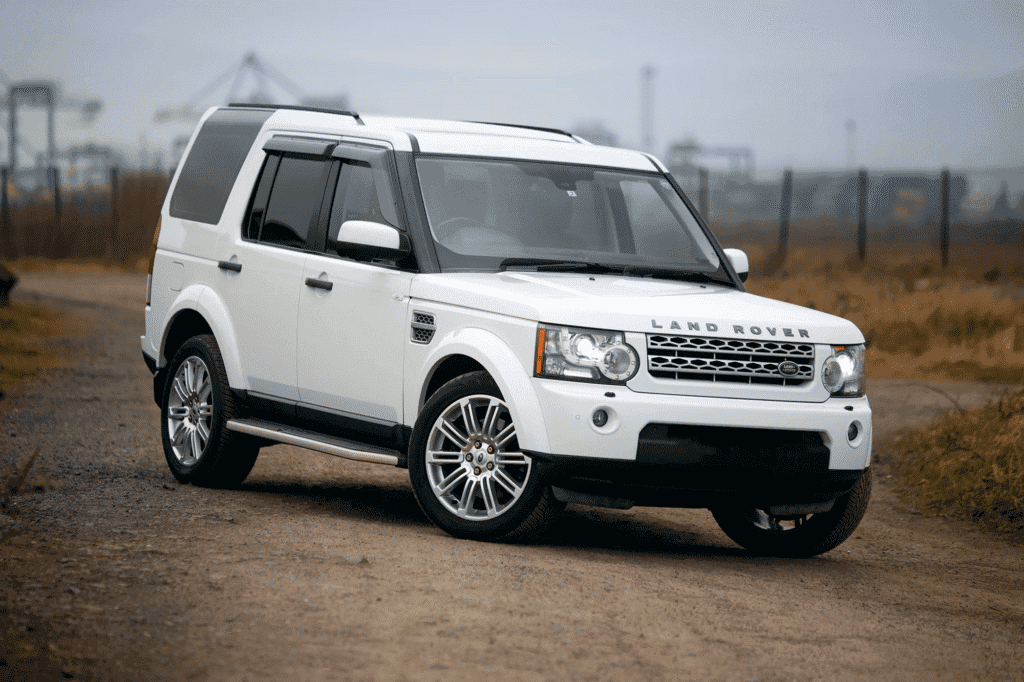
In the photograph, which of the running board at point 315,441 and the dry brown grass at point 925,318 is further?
the dry brown grass at point 925,318

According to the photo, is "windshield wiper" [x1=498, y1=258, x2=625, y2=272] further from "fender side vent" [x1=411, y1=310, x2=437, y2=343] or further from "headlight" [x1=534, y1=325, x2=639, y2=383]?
"headlight" [x1=534, y1=325, x2=639, y2=383]

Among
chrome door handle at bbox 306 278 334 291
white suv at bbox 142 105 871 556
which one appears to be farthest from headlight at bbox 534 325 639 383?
chrome door handle at bbox 306 278 334 291

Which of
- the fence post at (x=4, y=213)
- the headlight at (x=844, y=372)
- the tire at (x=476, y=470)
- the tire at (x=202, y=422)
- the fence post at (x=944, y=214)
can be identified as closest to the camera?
the tire at (x=476, y=470)

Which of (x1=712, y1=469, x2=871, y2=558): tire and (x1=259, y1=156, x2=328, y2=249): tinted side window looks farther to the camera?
(x1=259, y1=156, x2=328, y2=249): tinted side window

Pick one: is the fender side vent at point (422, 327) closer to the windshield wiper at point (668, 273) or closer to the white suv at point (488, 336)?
the white suv at point (488, 336)

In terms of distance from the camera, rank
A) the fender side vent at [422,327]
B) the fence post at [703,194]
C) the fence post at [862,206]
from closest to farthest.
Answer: the fender side vent at [422,327] → the fence post at [862,206] → the fence post at [703,194]

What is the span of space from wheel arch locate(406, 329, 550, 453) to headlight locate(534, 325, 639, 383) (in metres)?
0.19

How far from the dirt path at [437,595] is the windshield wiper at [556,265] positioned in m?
1.40

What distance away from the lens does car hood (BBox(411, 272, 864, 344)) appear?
6613mm

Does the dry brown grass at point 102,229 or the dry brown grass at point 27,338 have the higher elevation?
the dry brown grass at point 102,229

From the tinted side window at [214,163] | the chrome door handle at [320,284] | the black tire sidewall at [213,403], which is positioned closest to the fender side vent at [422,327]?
→ the chrome door handle at [320,284]

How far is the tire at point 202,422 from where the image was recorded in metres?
8.62

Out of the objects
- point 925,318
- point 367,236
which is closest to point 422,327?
point 367,236

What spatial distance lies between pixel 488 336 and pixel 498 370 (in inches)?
8.8
